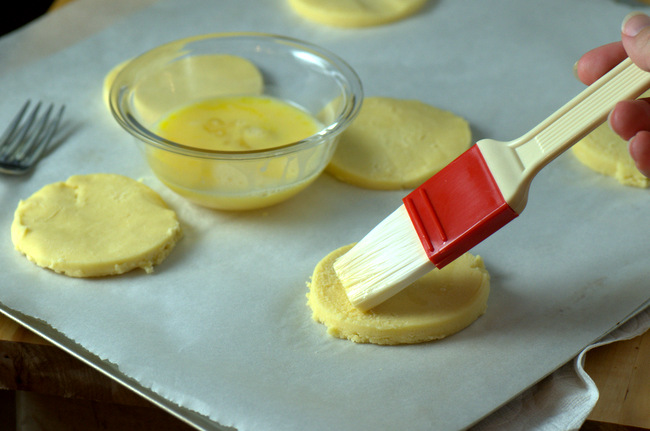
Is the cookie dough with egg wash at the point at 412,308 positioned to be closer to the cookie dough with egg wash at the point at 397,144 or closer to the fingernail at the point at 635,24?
the cookie dough with egg wash at the point at 397,144

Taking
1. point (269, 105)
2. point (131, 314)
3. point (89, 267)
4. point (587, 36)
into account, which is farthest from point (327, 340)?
point (587, 36)

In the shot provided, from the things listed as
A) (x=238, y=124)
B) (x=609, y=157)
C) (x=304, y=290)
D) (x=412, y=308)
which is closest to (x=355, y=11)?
(x=238, y=124)

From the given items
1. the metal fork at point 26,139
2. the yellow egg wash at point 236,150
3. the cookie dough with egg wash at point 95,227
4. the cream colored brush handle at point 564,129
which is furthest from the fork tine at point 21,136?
the cream colored brush handle at point 564,129

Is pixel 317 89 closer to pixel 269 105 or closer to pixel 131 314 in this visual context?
pixel 269 105

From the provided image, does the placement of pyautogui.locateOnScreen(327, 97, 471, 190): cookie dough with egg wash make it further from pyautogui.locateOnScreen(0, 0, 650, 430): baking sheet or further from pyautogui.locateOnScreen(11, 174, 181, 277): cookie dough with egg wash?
pyautogui.locateOnScreen(11, 174, 181, 277): cookie dough with egg wash

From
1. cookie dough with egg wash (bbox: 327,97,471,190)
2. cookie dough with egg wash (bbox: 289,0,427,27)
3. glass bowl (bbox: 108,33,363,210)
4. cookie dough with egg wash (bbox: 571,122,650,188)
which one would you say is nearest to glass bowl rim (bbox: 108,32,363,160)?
glass bowl (bbox: 108,33,363,210)

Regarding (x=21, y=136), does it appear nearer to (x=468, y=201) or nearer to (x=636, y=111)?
(x=468, y=201)
